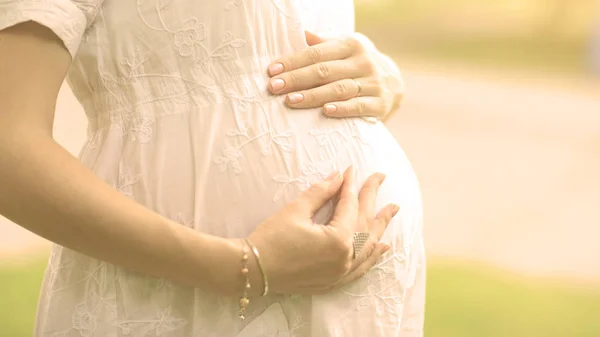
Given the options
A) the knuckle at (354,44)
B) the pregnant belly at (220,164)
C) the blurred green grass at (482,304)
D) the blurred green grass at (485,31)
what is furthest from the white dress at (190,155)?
the blurred green grass at (485,31)

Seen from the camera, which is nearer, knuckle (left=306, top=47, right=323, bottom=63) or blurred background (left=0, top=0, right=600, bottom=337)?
knuckle (left=306, top=47, right=323, bottom=63)

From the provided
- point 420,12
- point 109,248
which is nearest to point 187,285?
point 109,248

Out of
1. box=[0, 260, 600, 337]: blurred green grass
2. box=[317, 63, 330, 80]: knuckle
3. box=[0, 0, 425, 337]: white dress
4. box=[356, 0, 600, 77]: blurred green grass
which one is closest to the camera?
box=[0, 0, 425, 337]: white dress

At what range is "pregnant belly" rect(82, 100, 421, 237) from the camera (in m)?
0.88

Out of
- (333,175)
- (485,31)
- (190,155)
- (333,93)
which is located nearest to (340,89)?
(333,93)

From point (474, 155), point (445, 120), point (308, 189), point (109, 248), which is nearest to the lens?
point (109, 248)

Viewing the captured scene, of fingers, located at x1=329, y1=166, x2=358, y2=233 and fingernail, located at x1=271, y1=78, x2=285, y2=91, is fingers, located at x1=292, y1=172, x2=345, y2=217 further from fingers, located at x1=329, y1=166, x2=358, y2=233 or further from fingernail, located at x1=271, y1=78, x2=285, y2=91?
fingernail, located at x1=271, y1=78, x2=285, y2=91

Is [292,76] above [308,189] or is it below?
above

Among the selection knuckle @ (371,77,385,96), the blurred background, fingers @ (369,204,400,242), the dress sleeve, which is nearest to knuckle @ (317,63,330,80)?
knuckle @ (371,77,385,96)

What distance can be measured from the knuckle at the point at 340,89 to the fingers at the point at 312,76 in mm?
12

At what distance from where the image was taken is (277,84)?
0.93 meters

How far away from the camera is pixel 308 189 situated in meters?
0.91

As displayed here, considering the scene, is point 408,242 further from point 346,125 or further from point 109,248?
point 109,248

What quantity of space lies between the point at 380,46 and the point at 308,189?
8.62 ft
